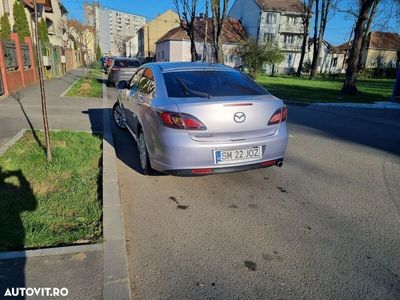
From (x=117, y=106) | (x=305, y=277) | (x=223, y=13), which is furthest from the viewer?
(x=223, y=13)

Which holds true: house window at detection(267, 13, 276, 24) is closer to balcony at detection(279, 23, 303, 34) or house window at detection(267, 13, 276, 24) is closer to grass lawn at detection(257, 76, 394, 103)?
balcony at detection(279, 23, 303, 34)

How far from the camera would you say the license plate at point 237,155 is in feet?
11.7

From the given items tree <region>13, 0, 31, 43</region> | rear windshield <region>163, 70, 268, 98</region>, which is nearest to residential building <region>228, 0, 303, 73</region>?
tree <region>13, 0, 31, 43</region>

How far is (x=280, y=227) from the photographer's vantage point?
126 inches

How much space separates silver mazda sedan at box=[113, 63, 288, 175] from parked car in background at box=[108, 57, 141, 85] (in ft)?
39.7

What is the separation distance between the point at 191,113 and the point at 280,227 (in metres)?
1.55

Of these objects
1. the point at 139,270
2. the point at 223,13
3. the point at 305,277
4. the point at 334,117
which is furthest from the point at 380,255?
the point at 223,13

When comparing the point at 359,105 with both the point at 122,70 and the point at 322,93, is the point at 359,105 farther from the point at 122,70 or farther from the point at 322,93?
the point at 122,70

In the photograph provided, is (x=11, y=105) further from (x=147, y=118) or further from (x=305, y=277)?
(x=305, y=277)

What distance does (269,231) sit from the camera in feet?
10.3

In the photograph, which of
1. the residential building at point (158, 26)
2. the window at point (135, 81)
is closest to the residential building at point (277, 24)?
the residential building at point (158, 26)

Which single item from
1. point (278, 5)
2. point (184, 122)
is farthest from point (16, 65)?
point (278, 5)

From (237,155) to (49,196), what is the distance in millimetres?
2250

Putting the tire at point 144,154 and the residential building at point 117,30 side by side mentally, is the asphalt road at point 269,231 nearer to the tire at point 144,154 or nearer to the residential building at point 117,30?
the tire at point 144,154
